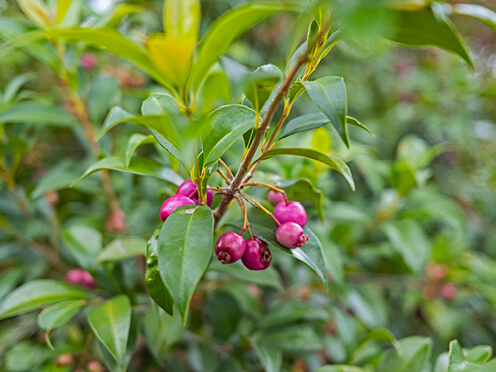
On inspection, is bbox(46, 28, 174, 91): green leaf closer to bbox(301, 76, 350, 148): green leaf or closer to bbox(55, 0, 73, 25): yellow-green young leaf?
bbox(301, 76, 350, 148): green leaf

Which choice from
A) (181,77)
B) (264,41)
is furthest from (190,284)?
(264,41)

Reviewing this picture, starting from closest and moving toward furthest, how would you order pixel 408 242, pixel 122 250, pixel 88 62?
1. pixel 122 250
2. pixel 408 242
3. pixel 88 62

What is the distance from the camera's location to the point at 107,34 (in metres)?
0.40

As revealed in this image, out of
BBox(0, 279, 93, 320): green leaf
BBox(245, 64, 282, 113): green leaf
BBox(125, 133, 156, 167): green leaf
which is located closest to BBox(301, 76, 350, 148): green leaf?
BBox(245, 64, 282, 113): green leaf

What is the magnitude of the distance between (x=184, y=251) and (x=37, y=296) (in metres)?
0.45

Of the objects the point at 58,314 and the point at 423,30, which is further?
the point at 58,314

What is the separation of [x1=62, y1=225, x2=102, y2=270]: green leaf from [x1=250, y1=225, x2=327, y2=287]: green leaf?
445mm

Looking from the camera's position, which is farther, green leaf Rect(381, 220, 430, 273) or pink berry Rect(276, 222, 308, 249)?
green leaf Rect(381, 220, 430, 273)

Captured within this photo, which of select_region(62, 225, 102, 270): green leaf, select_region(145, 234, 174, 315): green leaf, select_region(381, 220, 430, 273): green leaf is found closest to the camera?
select_region(145, 234, 174, 315): green leaf

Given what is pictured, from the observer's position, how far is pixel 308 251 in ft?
1.84

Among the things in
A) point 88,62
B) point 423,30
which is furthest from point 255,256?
point 88,62

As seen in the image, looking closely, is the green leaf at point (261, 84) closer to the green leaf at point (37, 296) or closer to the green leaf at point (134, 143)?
the green leaf at point (134, 143)

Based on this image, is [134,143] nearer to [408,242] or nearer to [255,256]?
[255,256]

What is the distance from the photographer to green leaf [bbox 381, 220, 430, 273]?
1.03 metres
